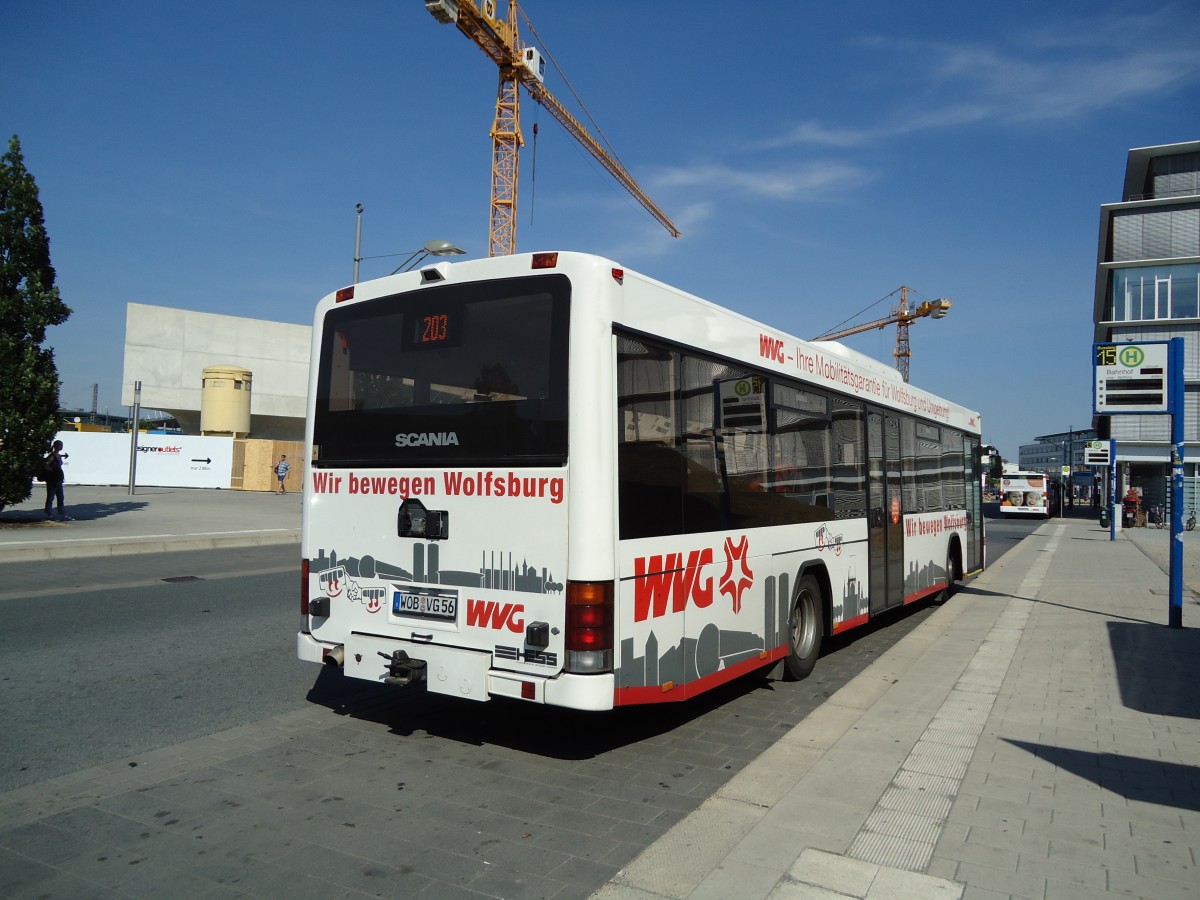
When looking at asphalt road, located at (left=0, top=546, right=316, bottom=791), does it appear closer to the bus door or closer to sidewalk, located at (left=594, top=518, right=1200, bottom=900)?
sidewalk, located at (left=594, top=518, right=1200, bottom=900)

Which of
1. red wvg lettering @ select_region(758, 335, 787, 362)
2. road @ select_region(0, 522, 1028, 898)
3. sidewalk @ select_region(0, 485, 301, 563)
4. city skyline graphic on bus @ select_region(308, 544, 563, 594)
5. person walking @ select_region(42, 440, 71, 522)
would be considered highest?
red wvg lettering @ select_region(758, 335, 787, 362)

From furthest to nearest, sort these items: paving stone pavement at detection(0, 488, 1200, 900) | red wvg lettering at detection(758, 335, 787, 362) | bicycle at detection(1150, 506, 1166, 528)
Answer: bicycle at detection(1150, 506, 1166, 528)
red wvg lettering at detection(758, 335, 787, 362)
paving stone pavement at detection(0, 488, 1200, 900)

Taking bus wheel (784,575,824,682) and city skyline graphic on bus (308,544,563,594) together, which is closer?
city skyline graphic on bus (308,544,563,594)

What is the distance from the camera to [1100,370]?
10602 mm

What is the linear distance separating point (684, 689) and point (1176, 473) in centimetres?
777

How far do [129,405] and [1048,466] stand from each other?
7257 inches

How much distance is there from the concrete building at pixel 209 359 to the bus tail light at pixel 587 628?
174 ft

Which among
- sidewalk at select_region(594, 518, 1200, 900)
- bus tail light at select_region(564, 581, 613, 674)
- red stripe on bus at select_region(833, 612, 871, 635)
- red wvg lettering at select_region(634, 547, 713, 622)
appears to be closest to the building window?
sidewalk at select_region(594, 518, 1200, 900)

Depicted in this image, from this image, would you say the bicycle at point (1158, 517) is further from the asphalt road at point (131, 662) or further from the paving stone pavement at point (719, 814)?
the asphalt road at point (131, 662)

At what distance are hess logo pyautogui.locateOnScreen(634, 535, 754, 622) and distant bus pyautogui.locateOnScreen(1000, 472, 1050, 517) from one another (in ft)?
165

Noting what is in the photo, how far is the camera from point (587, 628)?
4.81 metres

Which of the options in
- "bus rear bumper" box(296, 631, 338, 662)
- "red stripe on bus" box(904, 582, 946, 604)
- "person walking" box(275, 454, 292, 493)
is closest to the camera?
"bus rear bumper" box(296, 631, 338, 662)

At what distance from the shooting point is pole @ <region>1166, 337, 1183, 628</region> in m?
9.88

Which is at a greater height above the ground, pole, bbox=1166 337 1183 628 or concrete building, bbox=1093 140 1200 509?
concrete building, bbox=1093 140 1200 509
